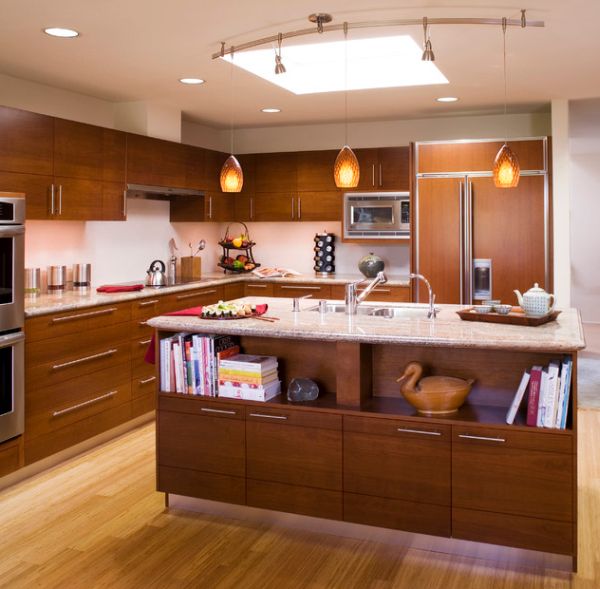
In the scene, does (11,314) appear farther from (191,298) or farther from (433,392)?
(433,392)

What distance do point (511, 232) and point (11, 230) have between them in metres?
3.97

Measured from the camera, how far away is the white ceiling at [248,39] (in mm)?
3422

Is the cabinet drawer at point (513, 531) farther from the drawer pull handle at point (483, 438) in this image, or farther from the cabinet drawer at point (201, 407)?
the cabinet drawer at point (201, 407)

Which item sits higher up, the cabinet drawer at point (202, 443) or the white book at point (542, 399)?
the white book at point (542, 399)

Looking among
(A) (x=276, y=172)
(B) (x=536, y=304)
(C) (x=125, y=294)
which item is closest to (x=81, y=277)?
(C) (x=125, y=294)

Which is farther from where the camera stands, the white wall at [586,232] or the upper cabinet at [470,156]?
the white wall at [586,232]

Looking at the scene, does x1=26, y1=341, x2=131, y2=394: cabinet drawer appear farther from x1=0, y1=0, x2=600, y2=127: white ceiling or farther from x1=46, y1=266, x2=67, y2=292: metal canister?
x1=0, y1=0, x2=600, y2=127: white ceiling

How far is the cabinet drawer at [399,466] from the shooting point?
296 centimetres

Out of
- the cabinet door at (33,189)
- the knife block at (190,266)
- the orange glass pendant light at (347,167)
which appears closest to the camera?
the orange glass pendant light at (347,167)

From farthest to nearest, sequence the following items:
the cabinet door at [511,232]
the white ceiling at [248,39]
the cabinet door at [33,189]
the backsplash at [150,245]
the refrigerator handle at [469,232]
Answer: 1. the refrigerator handle at [469,232]
2. the cabinet door at [511,232]
3. the backsplash at [150,245]
4. the cabinet door at [33,189]
5. the white ceiling at [248,39]

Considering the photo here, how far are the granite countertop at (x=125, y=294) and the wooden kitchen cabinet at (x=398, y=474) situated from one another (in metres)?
2.01

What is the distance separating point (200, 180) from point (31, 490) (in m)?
3.31

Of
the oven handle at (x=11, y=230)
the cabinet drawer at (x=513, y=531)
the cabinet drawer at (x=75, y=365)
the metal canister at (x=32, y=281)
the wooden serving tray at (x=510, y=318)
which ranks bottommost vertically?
the cabinet drawer at (x=513, y=531)

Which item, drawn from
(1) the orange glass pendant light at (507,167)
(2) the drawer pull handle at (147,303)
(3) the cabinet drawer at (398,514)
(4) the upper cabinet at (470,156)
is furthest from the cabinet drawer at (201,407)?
(4) the upper cabinet at (470,156)
